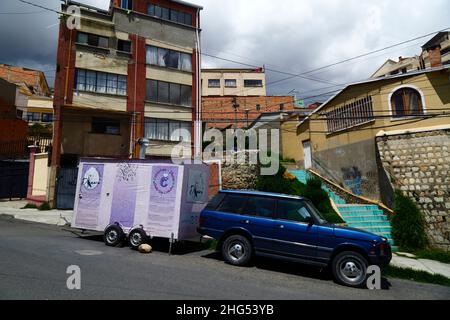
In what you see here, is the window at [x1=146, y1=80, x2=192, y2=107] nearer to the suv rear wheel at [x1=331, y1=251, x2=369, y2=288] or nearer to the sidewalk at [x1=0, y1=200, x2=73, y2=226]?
the sidewalk at [x1=0, y1=200, x2=73, y2=226]

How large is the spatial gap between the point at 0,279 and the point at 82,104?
55.8ft

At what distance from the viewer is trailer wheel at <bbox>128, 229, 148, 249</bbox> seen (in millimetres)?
8570

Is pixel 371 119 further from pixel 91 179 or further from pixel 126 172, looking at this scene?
pixel 91 179

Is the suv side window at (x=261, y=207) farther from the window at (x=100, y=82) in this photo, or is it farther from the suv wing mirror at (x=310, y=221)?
the window at (x=100, y=82)

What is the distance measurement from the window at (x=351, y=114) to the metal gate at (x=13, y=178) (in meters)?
21.1

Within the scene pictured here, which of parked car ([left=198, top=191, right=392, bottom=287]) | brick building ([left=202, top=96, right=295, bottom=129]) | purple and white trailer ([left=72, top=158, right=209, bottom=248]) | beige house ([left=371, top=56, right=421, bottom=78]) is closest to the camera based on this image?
parked car ([left=198, top=191, right=392, bottom=287])

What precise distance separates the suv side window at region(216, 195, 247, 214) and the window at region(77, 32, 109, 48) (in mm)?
18990

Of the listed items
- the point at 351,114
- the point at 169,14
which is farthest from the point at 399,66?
the point at 169,14

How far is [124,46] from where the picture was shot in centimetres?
2236

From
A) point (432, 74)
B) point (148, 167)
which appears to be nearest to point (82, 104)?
point (148, 167)

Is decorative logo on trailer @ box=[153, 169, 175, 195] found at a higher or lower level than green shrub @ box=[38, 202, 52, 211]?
higher

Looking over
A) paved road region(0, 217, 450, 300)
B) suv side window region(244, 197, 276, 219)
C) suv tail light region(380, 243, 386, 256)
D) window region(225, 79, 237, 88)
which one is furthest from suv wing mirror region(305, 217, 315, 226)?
window region(225, 79, 237, 88)

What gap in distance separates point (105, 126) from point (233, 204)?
16553mm
